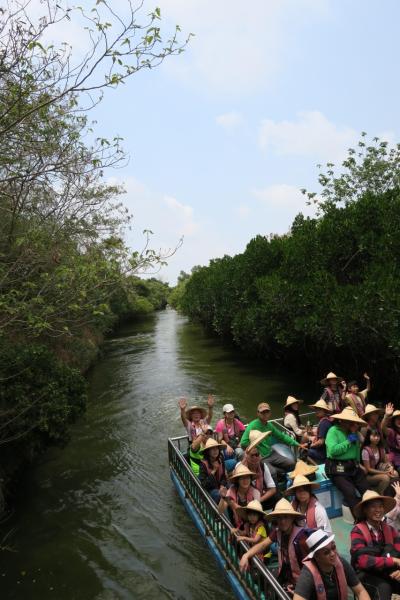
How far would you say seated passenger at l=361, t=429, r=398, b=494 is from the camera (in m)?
6.36

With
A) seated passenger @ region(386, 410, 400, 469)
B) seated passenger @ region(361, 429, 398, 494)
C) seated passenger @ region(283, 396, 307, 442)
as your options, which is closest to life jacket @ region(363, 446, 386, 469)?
seated passenger @ region(361, 429, 398, 494)

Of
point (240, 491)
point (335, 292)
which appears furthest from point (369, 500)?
point (335, 292)

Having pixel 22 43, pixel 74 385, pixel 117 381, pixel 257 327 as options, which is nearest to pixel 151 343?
pixel 117 381

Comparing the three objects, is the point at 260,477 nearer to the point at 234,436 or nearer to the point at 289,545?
the point at 289,545

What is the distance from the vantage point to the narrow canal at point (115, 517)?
23.4 feet

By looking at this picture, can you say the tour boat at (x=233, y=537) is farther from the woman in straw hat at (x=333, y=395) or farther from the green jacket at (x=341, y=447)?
the woman in straw hat at (x=333, y=395)

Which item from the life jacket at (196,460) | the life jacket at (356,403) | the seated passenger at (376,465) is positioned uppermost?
the life jacket at (356,403)

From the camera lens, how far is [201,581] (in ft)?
22.9

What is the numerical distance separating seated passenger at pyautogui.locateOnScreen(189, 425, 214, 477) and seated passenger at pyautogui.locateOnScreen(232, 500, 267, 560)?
256 cm

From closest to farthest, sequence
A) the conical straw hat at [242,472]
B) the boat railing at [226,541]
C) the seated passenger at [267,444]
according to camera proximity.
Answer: the boat railing at [226,541], the conical straw hat at [242,472], the seated passenger at [267,444]

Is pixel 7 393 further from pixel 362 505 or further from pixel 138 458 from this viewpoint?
pixel 362 505

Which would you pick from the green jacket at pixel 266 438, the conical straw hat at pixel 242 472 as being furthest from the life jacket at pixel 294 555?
the green jacket at pixel 266 438

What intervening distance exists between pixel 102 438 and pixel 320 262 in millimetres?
10050

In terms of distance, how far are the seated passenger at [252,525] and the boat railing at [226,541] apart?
117 mm
